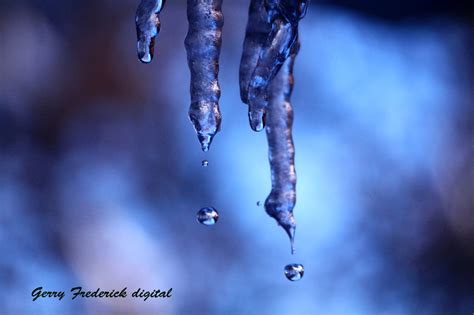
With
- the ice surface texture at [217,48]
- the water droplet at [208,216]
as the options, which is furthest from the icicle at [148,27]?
the water droplet at [208,216]

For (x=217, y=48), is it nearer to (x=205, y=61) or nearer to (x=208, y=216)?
(x=205, y=61)

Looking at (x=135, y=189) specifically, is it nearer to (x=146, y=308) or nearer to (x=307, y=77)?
(x=146, y=308)

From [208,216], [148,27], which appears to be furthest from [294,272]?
[148,27]

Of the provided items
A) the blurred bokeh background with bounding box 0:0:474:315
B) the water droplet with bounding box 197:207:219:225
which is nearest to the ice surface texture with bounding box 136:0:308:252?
the water droplet with bounding box 197:207:219:225

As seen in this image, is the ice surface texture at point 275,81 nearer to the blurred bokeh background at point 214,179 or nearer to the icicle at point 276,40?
the icicle at point 276,40

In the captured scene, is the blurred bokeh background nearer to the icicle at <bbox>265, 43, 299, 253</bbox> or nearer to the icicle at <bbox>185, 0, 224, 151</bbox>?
the icicle at <bbox>265, 43, 299, 253</bbox>
